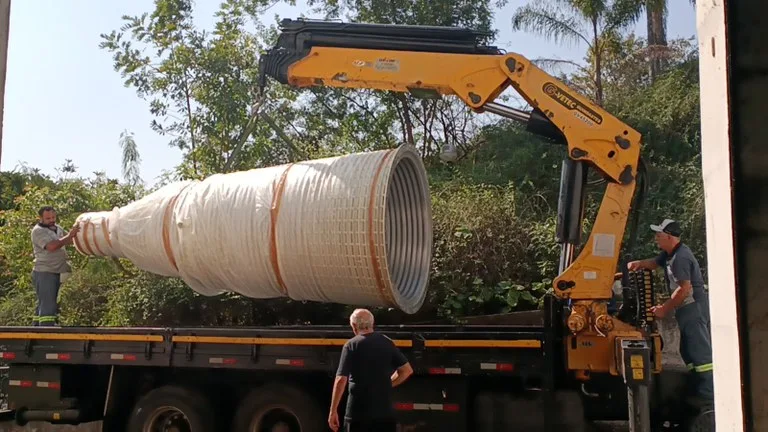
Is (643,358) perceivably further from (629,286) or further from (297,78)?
(297,78)

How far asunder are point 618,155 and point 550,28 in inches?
491

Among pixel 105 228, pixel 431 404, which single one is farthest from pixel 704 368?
pixel 105 228

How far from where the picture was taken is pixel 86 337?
8.80m

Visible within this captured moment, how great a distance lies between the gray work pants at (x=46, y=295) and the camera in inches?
385

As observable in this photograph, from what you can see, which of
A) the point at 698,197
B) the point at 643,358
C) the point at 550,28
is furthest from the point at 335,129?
the point at 643,358

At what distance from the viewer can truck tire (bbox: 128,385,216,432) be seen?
336 inches

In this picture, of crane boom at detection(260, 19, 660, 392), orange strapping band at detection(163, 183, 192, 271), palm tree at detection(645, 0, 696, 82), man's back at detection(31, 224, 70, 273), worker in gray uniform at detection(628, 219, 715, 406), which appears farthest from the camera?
palm tree at detection(645, 0, 696, 82)

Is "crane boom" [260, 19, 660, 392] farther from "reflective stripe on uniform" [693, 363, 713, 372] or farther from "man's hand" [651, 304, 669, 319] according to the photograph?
"reflective stripe on uniform" [693, 363, 713, 372]

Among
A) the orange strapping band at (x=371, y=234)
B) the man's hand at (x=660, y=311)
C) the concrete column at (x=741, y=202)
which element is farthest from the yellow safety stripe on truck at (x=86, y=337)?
the concrete column at (x=741, y=202)

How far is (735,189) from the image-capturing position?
2.15 meters

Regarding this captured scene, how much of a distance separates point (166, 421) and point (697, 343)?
529 cm

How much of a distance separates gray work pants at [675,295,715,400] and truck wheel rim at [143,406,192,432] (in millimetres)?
4968

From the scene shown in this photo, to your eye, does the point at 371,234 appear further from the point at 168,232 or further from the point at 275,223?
the point at 168,232

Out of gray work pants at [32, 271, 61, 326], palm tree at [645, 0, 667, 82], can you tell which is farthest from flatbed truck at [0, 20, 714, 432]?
palm tree at [645, 0, 667, 82]
